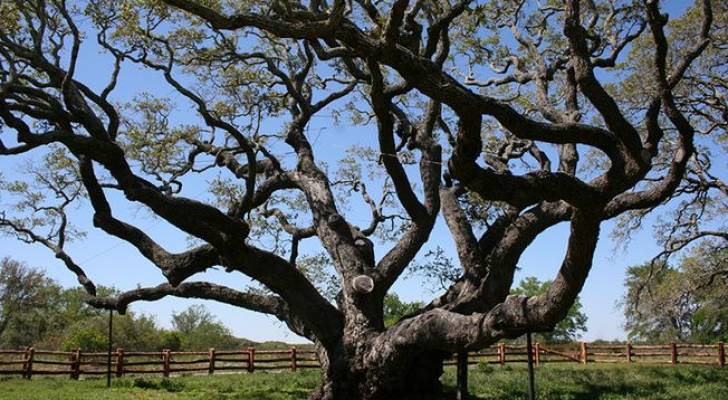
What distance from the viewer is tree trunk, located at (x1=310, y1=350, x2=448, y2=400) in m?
10.0

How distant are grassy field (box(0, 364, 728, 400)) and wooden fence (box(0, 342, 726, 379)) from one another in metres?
1.81

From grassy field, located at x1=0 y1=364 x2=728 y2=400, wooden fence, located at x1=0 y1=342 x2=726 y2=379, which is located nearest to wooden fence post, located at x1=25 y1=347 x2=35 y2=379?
wooden fence, located at x1=0 y1=342 x2=726 y2=379

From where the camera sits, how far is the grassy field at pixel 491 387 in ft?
45.0

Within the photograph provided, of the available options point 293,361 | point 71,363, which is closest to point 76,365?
point 71,363

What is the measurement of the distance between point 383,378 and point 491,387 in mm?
5968

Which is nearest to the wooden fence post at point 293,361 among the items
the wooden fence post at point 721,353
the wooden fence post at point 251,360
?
the wooden fence post at point 251,360

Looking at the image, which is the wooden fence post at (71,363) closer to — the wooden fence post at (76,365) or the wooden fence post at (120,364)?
the wooden fence post at (76,365)

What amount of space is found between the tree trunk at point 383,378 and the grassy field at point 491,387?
9.61 feet

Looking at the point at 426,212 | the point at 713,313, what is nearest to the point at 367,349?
the point at 426,212

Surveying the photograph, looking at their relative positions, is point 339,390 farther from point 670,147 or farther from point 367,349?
point 670,147

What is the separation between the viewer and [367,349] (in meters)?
10.4

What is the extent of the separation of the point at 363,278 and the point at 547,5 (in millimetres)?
7189

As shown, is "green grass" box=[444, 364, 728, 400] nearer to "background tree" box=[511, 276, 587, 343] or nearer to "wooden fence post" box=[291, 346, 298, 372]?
"wooden fence post" box=[291, 346, 298, 372]

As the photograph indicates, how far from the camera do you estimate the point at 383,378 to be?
10.0m
